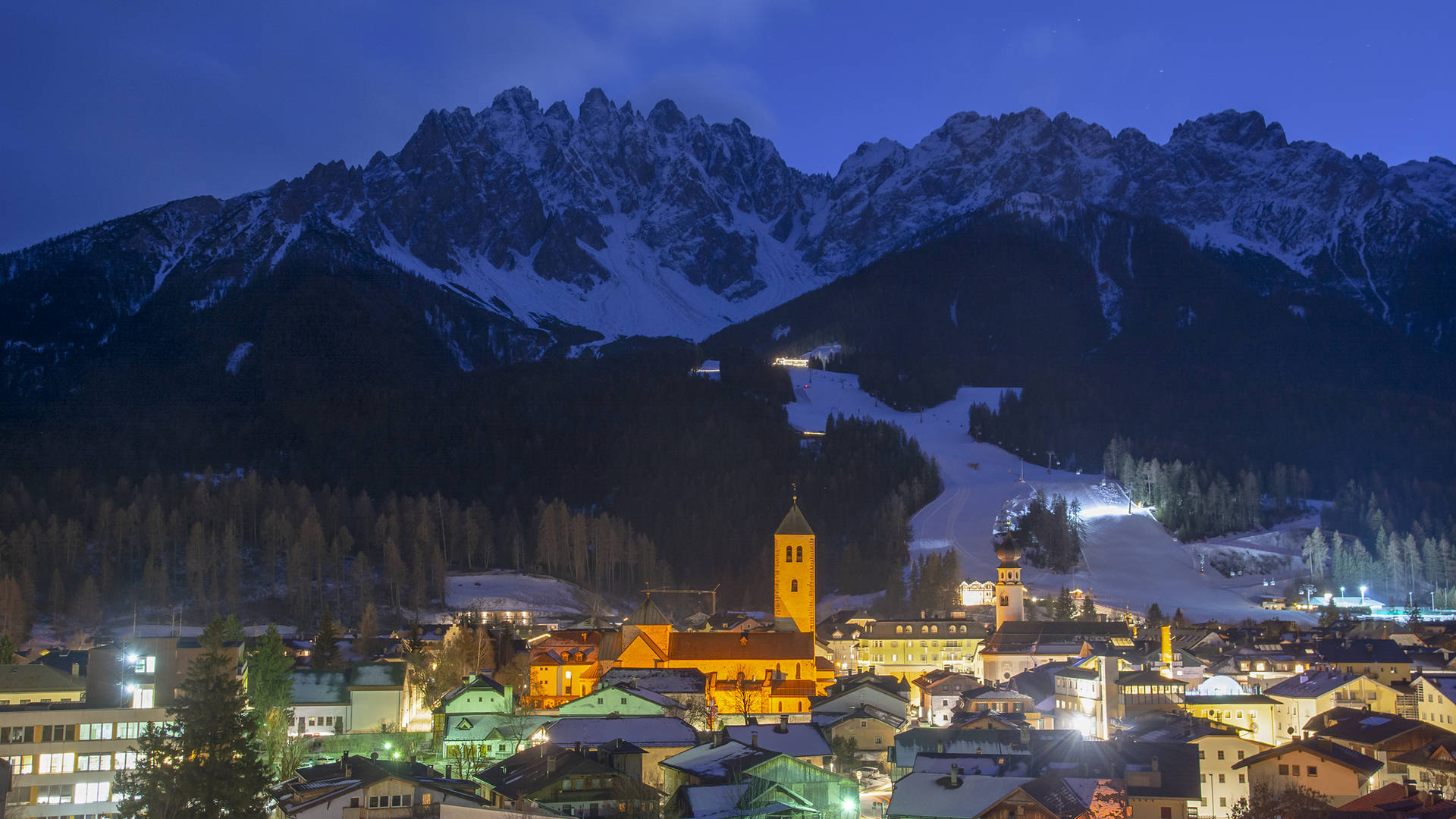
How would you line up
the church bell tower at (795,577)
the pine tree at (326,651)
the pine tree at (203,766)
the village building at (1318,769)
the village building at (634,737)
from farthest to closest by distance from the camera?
the church bell tower at (795,577), the pine tree at (326,651), the village building at (634,737), the village building at (1318,769), the pine tree at (203,766)

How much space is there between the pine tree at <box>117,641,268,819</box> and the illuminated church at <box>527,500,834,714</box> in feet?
116

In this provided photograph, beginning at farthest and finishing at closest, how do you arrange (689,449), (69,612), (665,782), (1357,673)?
(689,449) → (69,612) → (1357,673) → (665,782)

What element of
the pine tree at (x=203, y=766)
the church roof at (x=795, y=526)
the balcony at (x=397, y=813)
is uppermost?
the church roof at (x=795, y=526)

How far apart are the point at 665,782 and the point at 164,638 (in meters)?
23.2

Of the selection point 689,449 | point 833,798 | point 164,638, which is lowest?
point 833,798

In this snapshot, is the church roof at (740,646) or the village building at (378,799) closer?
the village building at (378,799)

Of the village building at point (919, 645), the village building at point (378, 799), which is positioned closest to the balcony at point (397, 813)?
the village building at point (378, 799)

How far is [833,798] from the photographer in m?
58.2

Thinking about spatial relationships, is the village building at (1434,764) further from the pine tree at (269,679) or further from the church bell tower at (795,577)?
the church bell tower at (795,577)

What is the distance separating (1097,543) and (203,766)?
402 ft

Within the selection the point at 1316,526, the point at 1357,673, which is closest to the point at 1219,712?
the point at 1357,673

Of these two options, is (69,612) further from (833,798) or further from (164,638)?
(833,798)

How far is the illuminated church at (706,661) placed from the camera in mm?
87062

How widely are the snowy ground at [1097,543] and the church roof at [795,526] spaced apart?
3427cm
